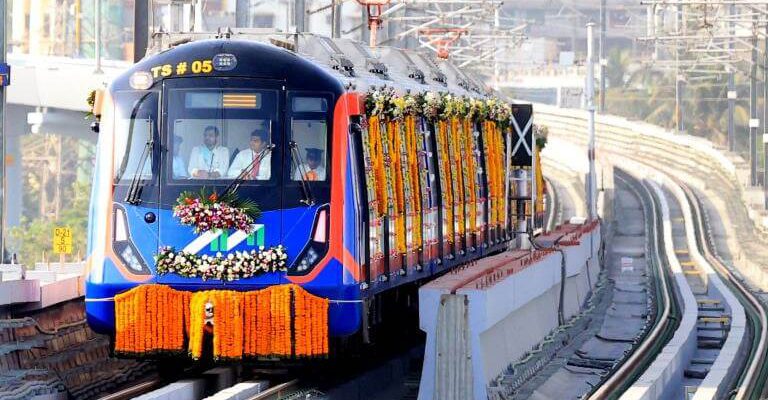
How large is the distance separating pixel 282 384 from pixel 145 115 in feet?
9.97

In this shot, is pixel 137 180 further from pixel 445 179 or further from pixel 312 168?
pixel 445 179

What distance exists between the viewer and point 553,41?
15688 cm

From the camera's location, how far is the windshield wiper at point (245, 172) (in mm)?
19141

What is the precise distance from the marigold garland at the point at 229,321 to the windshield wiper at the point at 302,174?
860mm

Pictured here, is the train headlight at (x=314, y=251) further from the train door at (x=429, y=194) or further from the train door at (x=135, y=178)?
the train door at (x=429, y=194)

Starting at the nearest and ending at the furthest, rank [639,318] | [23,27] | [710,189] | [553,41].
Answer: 1. [639,318]
2. [710,189]
3. [23,27]
4. [553,41]

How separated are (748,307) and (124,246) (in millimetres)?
20850

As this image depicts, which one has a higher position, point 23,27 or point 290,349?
point 23,27

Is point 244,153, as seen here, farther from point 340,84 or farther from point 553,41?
point 553,41

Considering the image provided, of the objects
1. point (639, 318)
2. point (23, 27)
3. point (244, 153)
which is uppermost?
point (23, 27)

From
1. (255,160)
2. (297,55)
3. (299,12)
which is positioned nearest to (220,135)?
(255,160)

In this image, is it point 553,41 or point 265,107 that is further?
point 553,41

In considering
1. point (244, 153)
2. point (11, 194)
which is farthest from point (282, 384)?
point (11, 194)

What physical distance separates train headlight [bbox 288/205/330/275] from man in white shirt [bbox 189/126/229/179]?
1.08 m
